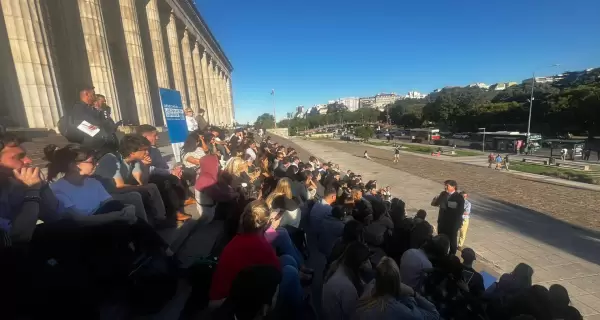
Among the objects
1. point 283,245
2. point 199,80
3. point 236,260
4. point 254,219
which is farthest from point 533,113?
point 236,260

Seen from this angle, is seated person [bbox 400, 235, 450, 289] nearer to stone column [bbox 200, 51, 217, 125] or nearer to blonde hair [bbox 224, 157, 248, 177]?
blonde hair [bbox 224, 157, 248, 177]

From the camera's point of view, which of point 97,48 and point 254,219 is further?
point 97,48

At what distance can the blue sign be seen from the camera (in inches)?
281

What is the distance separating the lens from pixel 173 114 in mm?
7578

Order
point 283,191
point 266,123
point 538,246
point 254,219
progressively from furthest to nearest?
point 266,123, point 538,246, point 283,191, point 254,219

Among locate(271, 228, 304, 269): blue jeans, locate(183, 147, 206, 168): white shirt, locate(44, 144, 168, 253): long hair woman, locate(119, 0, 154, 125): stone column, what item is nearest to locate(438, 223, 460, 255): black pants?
locate(271, 228, 304, 269): blue jeans

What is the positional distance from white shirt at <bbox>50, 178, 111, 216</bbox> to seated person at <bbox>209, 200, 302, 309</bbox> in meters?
1.65

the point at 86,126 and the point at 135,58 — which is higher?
the point at 135,58

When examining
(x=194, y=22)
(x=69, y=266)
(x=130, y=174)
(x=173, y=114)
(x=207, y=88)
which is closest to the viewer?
(x=69, y=266)

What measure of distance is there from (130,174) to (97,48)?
9.91 metres

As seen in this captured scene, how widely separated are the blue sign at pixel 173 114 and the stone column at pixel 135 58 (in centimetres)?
811

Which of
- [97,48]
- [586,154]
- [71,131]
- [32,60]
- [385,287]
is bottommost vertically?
[586,154]

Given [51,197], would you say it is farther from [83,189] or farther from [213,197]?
[213,197]

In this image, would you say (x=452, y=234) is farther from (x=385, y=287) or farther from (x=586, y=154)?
(x=586, y=154)
